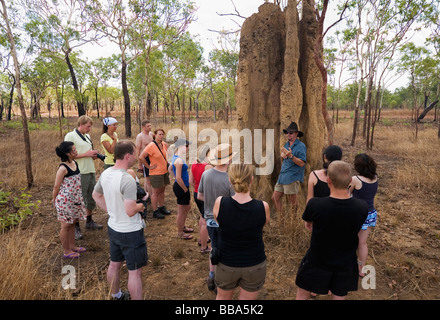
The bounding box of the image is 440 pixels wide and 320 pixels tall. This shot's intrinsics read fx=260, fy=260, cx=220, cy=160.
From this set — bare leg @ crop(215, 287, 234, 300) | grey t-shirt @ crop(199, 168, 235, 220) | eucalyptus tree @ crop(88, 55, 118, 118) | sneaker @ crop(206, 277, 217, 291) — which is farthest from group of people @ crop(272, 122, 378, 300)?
eucalyptus tree @ crop(88, 55, 118, 118)

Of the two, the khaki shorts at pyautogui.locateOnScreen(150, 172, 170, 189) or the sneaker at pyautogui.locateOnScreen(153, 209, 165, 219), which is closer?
the khaki shorts at pyautogui.locateOnScreen(150, 172, 170, 189)

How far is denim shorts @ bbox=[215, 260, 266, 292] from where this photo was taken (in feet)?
6.71

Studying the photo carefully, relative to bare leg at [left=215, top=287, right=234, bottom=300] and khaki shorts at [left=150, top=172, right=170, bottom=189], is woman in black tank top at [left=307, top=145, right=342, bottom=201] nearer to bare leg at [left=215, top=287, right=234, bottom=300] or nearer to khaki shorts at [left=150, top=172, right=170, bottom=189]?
bare leg at [left=215, top=287, right=234, bottom=300]

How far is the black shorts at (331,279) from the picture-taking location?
2123 mm

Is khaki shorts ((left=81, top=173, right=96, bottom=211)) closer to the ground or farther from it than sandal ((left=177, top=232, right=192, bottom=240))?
farther from it

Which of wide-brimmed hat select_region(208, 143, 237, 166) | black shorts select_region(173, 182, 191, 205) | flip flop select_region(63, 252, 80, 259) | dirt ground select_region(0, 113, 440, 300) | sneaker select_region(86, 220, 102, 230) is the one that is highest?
wide-brimmed hat select_region(208, 143, 237, 166)

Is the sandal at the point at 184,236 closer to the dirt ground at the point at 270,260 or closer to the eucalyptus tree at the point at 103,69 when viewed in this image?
the dirt ground at the point at 270,260

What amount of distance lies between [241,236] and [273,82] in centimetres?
399

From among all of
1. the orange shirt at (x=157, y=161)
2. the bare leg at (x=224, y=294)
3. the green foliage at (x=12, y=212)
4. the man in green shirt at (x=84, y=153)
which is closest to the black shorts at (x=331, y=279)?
the bare leg at (x=224, y=294)

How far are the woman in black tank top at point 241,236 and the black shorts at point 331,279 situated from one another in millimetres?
444

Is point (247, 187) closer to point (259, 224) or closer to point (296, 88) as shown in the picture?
point (259, 224)

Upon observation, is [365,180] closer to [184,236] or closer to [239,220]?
[239,220]

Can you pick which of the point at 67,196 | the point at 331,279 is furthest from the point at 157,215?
the point at 331,279

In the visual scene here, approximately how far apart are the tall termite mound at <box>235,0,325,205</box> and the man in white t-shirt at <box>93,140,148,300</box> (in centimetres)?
304
